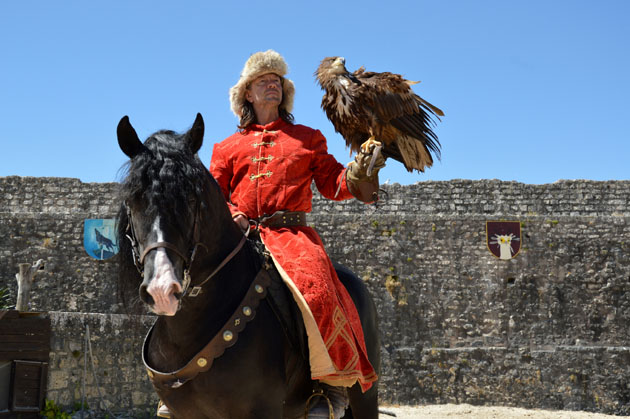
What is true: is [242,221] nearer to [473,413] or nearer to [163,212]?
[163,212]

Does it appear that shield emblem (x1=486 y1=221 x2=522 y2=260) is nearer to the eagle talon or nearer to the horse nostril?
the eagle talon

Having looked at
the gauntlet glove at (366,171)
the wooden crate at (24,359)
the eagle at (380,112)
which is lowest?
the wooden crate at (24,359)

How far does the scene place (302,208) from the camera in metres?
3.59

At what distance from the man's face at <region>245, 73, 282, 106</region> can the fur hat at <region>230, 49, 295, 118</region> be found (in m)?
0.03

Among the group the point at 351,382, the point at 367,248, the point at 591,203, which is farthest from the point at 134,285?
the point at 591,203

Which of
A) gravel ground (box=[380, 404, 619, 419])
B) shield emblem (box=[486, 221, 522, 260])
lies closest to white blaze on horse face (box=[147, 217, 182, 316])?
gravel ground (box=[380, 404, 619, 419])

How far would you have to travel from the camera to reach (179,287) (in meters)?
2.31

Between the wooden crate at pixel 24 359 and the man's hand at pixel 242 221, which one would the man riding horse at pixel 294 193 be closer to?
the man's hand at pixel 242 221

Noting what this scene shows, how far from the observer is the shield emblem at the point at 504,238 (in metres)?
14.9

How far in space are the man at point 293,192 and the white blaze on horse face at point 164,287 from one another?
917 millimetres

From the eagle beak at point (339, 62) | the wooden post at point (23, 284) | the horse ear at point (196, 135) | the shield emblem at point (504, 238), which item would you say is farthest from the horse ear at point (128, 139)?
the shield emblem at point (504, 238)

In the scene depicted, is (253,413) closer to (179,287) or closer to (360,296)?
(179,287)

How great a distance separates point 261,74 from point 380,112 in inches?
36.5

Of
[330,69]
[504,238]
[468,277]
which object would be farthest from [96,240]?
[330,69]
